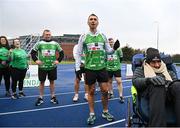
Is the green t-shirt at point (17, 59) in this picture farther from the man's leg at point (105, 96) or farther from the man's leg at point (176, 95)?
the man's leg at point (176, 95)

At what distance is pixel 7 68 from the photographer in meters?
11.3

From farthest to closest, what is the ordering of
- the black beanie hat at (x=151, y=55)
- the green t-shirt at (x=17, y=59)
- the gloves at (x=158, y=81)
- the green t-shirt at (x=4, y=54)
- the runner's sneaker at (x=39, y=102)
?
the green t-shirt at (x=4, y=54), the green t-shirt at (x=17, y=59), the runner's sneaker at (x=39, y=102), the black beanie hat at (x=151, y=55), the gloves at (x=158, y=81)

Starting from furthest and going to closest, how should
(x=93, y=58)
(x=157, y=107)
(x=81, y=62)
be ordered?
1. (x=81, y=62)
2. (x=93, y=58)
3. (x=157, y=107)

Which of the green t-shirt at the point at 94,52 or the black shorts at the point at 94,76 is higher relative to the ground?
the green t-shirt at the point at 94,52

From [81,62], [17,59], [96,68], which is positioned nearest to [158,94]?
[96,68]

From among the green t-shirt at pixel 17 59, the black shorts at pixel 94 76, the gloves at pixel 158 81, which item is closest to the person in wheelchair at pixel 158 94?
the gloves at pixel 158 81

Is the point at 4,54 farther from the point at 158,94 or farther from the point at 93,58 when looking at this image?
the point at 158,94

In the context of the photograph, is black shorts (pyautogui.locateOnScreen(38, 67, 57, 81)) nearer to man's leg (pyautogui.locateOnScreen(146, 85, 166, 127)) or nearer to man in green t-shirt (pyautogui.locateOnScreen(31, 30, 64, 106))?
man in green t-shirt (pyautogui.locateOnScreen(31, 30, 64, 106))

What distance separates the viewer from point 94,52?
720cm

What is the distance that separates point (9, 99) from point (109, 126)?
14.8 ft

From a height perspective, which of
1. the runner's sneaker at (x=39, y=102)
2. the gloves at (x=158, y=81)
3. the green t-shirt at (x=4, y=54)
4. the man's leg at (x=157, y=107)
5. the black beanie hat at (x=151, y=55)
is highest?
the green t-shirt at (x=4, y=54)

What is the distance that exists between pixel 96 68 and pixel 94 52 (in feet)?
1.05

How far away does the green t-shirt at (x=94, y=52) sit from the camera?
23.6 ft

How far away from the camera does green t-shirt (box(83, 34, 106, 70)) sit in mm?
7180
